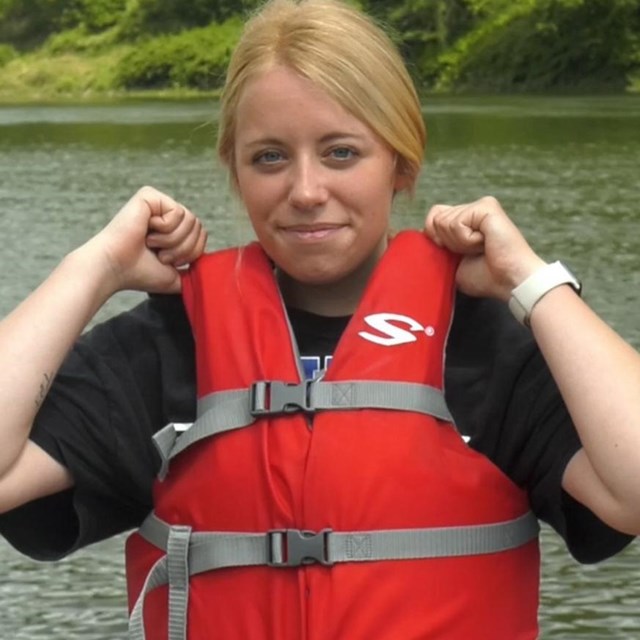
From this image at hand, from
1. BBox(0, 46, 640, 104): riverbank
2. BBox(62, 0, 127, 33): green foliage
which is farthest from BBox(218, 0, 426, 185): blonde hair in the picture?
BBox(62, 0, 127, 33): green foliage

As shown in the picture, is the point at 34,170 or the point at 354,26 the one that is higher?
the point at 354,26

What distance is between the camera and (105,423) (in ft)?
7.82

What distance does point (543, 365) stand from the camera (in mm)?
2326

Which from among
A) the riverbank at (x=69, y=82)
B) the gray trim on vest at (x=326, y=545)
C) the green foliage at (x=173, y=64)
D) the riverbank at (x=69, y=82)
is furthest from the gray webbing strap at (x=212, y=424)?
the green foliage at (x=173, y=64)

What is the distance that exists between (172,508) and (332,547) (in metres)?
0.24

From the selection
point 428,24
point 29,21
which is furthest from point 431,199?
point 29,21

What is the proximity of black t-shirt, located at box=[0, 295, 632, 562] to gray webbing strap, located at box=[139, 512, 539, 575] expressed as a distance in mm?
75

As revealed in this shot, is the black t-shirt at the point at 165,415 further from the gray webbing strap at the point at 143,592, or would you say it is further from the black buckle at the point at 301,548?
the black buckle at the point at 301,548

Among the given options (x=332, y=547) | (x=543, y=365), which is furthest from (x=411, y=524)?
(x=543, y=365)

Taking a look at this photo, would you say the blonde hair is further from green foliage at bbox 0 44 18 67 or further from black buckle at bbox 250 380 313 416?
green foliage at bbox 0 44 18 67

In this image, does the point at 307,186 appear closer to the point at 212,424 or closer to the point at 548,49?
the point at 212,424

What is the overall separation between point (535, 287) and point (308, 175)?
326 millimetres

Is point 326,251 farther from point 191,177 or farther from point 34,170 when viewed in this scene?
point 34,170

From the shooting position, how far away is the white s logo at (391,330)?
2.43 meters
